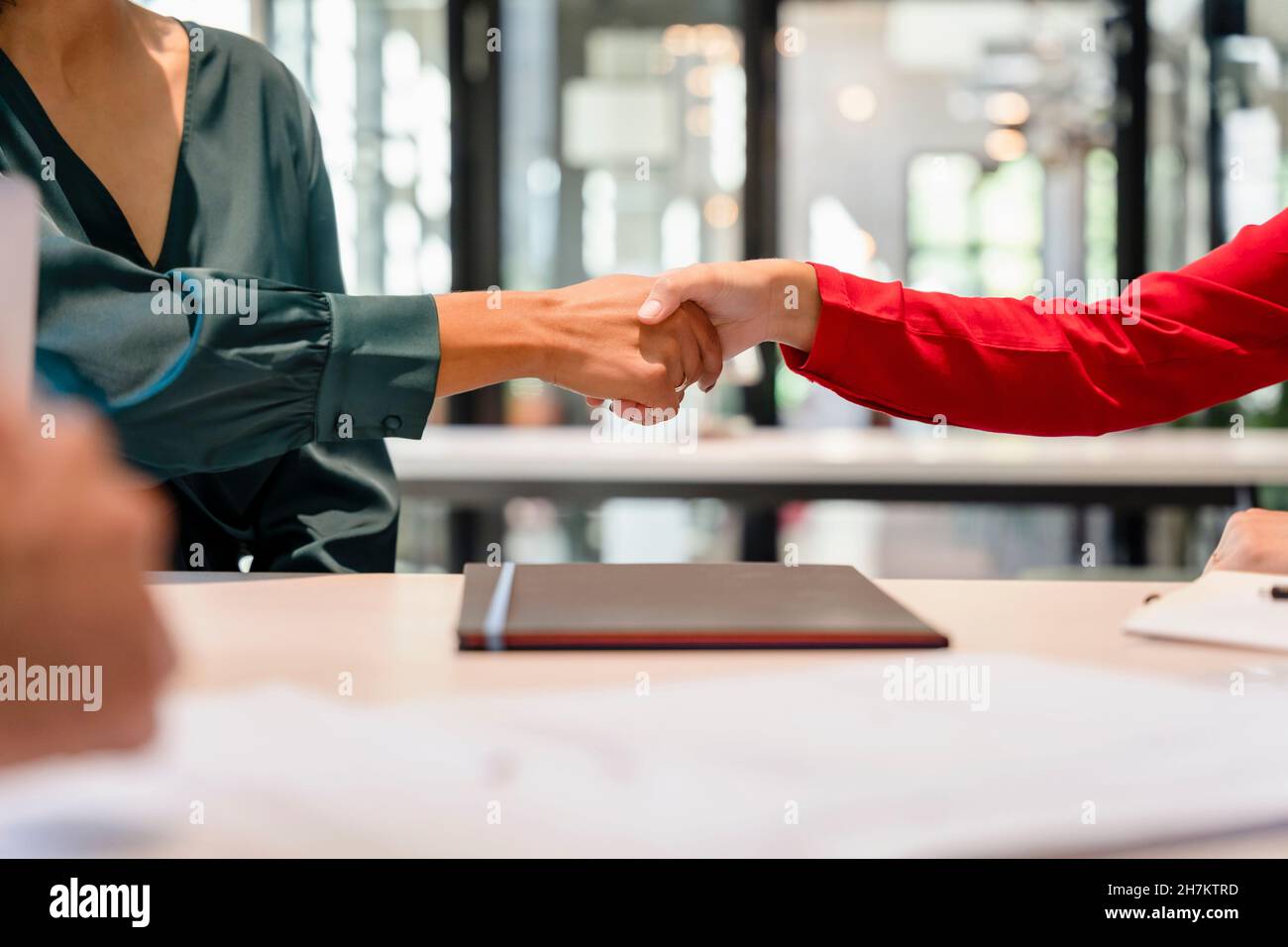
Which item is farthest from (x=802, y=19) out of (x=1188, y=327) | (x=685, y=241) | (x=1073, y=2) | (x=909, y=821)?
(x=909, y=821)

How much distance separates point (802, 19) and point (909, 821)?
5496mm

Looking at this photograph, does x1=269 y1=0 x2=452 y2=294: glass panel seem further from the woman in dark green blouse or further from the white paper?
the white paper

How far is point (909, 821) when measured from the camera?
0.43 m

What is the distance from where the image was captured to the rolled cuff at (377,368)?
0.85 meters

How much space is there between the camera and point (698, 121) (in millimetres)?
3652

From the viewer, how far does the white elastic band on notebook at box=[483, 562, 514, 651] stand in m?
0.63

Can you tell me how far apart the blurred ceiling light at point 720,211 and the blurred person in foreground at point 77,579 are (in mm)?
3375

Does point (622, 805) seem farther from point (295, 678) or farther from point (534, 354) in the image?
point (534, 354)

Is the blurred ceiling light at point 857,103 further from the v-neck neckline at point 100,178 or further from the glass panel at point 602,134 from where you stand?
the v-neck neckline at point 100,178

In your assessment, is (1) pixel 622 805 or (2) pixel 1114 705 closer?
(1) pixel 622 805

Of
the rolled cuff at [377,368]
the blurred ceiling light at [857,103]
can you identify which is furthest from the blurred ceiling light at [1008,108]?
the rolled cuff at [377,368]

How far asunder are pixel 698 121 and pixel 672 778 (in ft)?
11.2

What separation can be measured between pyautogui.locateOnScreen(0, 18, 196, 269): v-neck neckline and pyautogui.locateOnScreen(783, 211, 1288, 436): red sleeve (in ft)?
1.92

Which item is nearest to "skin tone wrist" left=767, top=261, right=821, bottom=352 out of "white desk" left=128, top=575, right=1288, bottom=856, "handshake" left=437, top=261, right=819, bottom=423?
"handshake" left=437, top=261, right=819, bottom=423
